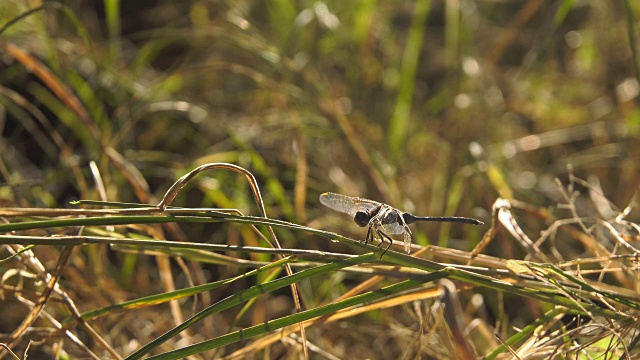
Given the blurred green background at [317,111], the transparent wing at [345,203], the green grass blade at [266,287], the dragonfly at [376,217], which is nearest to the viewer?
the green grass blade at [266,287]

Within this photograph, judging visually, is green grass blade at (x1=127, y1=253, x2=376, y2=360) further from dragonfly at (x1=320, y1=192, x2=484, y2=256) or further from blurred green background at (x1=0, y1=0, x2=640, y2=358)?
blurred green background at (x1=0, y1=0, x2=640, y2=358)

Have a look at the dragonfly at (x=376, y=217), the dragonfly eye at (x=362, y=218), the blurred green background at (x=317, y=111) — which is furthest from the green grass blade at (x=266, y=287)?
the blurred green background at (x=317, y=111)

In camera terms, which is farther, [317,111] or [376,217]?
[317,111]

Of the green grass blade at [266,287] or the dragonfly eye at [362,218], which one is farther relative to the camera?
the dragonfly eye at [362,218]

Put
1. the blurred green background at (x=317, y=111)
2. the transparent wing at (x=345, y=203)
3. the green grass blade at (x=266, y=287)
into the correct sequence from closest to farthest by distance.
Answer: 1. the green grass blade at (x=266, y=287)
2. the transparent wing at (x=345, y=203)
3. the blurred green background at (x=317, y=111)

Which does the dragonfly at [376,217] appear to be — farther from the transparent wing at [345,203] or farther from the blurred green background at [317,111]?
the blurred green background at [317,111]

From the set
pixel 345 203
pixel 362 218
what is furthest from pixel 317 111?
pixel 362 218

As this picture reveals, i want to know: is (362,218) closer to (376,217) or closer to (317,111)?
(376,217)
